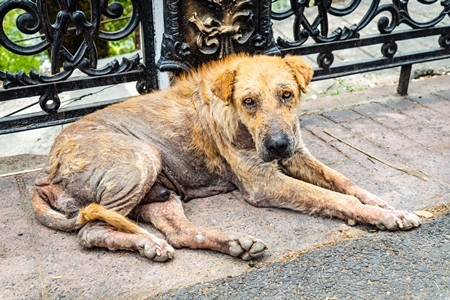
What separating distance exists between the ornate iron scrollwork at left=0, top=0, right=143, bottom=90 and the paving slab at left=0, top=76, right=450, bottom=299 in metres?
0.91

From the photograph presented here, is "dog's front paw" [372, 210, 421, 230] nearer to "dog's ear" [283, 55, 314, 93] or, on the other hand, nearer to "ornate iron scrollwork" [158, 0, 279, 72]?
"dog's ear" [283, 55, 314, 93]

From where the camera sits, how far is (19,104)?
725cm

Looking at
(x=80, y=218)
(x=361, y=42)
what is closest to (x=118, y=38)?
(x=80, y=218)

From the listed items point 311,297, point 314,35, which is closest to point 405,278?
point 311,297

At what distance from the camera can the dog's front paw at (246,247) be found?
3414 millimetres

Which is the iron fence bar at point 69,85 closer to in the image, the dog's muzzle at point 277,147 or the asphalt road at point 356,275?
the dog's muzzle at point 277,147

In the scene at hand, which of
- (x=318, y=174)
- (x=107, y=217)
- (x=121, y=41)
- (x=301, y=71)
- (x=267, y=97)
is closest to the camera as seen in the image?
(x=107, y=217)

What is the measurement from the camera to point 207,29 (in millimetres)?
4773

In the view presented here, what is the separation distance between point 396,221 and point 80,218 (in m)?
2.27

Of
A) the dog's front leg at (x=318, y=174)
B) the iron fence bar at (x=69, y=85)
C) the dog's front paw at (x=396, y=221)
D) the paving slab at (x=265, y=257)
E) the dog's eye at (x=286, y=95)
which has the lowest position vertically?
the paving slab at (x=265, y=257)

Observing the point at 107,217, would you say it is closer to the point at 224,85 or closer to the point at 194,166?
the point at 194,166

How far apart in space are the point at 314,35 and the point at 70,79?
103 inches

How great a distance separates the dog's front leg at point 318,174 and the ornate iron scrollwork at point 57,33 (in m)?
1.95

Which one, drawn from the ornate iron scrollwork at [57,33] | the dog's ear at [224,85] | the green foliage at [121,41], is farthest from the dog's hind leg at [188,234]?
the green foliage at [121,41]
